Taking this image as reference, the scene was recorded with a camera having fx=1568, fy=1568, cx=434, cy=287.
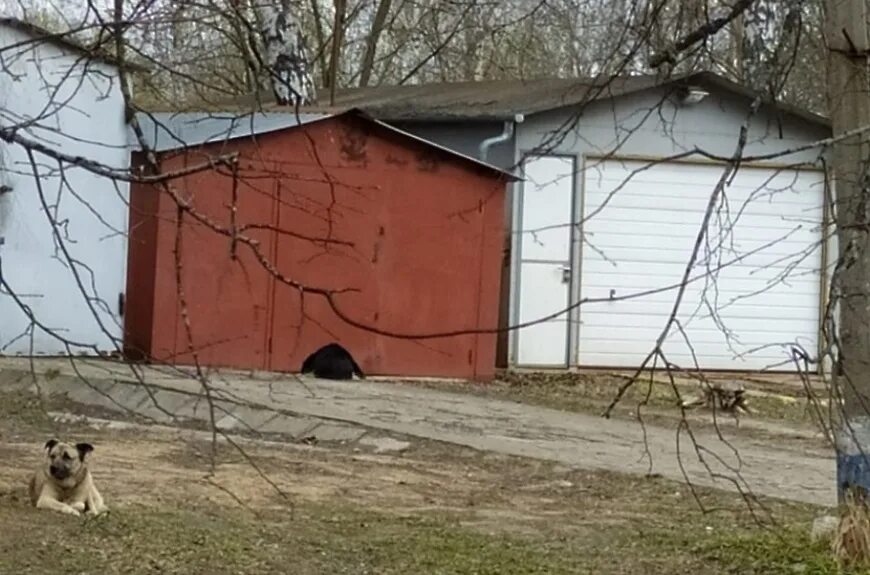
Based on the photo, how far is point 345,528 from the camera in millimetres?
8383

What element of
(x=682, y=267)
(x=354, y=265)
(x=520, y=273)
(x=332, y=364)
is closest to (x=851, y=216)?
(x=332, y=364)

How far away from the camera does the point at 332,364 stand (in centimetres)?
1644

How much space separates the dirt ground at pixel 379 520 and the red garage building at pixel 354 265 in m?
4.91

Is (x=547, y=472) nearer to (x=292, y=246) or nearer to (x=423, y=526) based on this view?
(x=423, y=526)

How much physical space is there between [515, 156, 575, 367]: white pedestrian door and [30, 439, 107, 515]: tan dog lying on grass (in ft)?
32.1

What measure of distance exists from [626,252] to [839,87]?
11.8 meters

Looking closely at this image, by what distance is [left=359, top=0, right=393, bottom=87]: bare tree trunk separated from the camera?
2502cm

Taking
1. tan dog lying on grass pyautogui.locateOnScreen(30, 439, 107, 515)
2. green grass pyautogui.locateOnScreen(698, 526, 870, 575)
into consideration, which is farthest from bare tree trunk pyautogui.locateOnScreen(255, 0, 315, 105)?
green grass pyautogui.locateOnScreen(698, 526, 870, 575)

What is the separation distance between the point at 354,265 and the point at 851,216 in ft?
33.8

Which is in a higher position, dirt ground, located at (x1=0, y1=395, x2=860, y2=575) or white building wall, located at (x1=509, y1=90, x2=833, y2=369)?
white building wall, located at (x1=509, y1=90, x2=833, y2=369)

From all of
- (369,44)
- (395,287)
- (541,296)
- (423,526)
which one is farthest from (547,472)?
(369,44)

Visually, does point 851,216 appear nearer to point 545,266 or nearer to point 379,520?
point 379,520

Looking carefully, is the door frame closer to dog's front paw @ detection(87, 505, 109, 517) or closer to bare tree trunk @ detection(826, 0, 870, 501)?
dog's front paw @ detection(87, 505, 109, 517)

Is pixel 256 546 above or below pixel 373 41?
below
